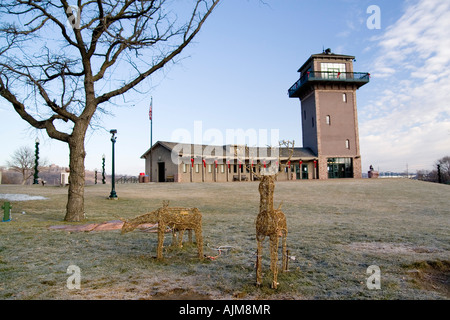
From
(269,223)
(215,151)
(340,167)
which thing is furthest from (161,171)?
(269,223)

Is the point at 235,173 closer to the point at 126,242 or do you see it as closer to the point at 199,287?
the point at 126,242

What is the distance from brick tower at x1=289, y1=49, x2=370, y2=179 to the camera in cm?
3812

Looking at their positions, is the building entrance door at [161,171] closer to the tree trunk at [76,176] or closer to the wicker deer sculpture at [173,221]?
the tree trunk at [76,176]

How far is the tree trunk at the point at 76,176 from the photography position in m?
10.2

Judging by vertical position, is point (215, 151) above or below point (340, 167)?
above

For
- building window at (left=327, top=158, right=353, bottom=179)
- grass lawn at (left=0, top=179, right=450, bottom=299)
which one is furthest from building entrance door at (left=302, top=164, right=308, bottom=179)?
grass lawn at (left=0, top=179, right=450, bottom=299)

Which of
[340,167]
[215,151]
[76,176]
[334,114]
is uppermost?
[334,114]

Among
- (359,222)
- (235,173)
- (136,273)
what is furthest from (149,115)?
(136,273)

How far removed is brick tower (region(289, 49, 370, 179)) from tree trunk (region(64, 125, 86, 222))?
33.2 metres

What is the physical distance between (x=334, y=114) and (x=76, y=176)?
35.6 metres

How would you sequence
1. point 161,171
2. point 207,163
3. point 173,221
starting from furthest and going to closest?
point 161,171
point 207,163
point 173,221

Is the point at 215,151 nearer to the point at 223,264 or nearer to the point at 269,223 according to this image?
the point at 223,264

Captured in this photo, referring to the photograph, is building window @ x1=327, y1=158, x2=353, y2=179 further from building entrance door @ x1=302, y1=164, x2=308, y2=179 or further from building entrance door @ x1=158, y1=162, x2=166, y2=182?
building entrance door @ x1=158, y1=162, x2=166, y2=182

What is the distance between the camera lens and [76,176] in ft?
33.8
